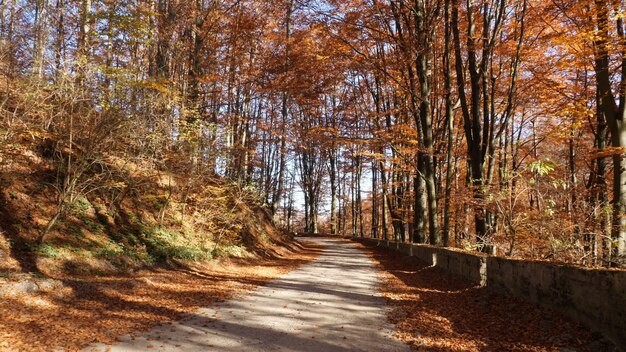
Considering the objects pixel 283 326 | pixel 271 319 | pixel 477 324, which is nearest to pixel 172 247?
pixel 271 319

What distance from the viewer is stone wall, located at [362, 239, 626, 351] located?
4.39m

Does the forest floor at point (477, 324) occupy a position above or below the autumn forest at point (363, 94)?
below

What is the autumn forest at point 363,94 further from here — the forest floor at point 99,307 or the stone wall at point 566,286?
the forest floor at point 99,307

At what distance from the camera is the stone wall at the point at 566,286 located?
4.39 meters

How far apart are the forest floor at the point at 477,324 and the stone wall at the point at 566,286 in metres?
0.16

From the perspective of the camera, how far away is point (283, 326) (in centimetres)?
582

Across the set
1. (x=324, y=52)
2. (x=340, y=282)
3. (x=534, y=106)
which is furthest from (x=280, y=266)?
(x=534, y=106)

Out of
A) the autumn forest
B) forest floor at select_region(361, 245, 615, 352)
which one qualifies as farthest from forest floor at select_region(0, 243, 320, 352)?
forest floor at select_region(361, 245, 615, 352)

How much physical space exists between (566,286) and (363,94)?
2418 cm

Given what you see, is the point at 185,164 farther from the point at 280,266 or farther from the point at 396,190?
the point at 396,190

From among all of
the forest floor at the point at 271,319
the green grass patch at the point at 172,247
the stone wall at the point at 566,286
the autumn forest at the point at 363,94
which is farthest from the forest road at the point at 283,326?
the autumn forest at the point at 363,94

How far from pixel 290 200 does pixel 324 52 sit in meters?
35.4

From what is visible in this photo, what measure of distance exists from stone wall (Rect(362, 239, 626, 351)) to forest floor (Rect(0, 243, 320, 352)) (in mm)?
5382

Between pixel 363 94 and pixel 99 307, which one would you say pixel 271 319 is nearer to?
pixel 99 307
